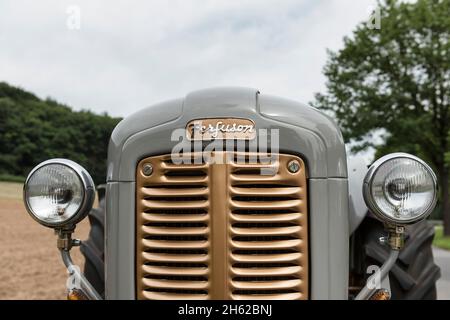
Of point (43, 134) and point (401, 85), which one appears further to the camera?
point (43, 134)

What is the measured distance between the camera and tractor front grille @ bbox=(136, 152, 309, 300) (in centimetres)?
227

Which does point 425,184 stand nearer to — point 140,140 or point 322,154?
point 322,154

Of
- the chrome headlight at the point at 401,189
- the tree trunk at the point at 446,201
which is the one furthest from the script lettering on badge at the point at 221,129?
the tree trunk at the point at 446,201

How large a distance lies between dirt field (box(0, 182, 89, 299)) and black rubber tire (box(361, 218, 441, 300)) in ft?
7.28

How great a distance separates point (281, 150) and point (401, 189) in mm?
560

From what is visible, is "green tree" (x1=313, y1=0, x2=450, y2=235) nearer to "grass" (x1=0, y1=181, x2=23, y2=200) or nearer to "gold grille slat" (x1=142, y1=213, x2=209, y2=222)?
"grass" (x1=0, y1=181, x2=23, y2=200)


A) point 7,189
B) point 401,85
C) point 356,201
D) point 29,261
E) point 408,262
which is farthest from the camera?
point 7,189

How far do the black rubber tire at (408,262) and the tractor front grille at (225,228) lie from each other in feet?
2.90

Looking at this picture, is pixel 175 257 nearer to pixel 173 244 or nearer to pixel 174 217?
pixel 173 244

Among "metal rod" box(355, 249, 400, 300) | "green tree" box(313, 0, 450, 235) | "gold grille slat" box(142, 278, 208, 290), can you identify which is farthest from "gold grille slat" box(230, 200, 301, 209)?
"green tree" box(313, 0, 450, 235)

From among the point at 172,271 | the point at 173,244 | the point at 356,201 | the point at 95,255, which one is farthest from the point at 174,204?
the point at 95,255

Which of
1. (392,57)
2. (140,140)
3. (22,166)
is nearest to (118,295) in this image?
(140,140)

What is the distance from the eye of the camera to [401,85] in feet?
64.2
